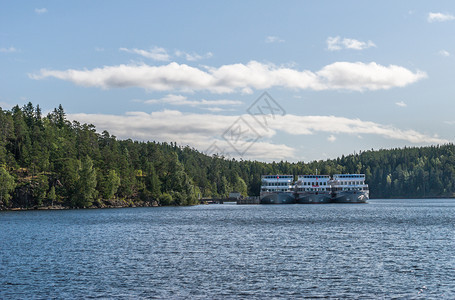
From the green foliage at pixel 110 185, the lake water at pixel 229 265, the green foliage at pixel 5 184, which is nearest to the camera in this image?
the lake water at pixel 229 265

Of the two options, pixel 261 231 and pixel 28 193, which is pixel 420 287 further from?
pixel 28 193

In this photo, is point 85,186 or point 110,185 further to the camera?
point 110,185

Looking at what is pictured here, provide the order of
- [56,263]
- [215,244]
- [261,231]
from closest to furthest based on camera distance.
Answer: [56,263], [215,244], [261,231]

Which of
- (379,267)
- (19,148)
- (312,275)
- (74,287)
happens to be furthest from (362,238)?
(19,148)

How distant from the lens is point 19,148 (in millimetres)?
199625

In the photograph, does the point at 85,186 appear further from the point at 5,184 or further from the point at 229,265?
the point at 229,265

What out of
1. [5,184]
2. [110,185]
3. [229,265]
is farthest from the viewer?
[110,185]

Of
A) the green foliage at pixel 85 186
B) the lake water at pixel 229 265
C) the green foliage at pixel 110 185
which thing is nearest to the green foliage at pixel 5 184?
the green foliage at pixel 85 186

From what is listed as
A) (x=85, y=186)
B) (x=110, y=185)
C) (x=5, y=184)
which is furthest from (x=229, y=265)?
(x=110, y=185)

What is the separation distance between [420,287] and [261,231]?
51549mm

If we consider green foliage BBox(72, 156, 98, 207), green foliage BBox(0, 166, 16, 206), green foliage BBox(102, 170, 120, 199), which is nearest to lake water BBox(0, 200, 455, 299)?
green foliage BBox(0, 166, 16, 206)

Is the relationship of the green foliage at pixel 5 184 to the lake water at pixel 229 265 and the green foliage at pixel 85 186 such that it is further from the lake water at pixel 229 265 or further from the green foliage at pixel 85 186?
the lake water at pixel 229 265

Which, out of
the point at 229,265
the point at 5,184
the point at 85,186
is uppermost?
the point at 5,184

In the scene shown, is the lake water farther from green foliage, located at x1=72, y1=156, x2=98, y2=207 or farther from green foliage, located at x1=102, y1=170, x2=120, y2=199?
green foliage, located at x1=102, y1=170, x2=120, y2=199
